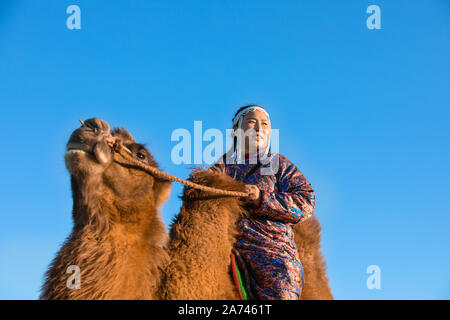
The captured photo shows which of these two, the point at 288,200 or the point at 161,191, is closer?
the point at 161,191

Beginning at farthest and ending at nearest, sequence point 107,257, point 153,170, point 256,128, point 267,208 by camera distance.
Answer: point 256,128, point 267,208, point 153,170, point 107,257

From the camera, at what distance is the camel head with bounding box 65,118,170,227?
7.74 ft

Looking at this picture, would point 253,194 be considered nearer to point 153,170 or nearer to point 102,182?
point 153,170

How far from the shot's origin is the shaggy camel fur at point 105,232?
2330 millimetres

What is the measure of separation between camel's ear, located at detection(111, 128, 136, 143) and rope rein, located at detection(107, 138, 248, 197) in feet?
0.53

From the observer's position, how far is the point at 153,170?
8.52ft

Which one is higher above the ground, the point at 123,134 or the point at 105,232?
the point at 123,134

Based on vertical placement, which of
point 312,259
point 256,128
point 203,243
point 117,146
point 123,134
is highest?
point 256,128

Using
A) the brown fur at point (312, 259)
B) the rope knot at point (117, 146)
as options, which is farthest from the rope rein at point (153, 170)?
the brown fur at point (312, 259)

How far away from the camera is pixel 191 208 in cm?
282

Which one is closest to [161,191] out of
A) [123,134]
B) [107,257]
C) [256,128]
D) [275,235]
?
[123,134]

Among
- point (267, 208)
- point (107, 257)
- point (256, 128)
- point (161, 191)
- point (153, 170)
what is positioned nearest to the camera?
point (107, 257)

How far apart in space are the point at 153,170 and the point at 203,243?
23.5 inches
